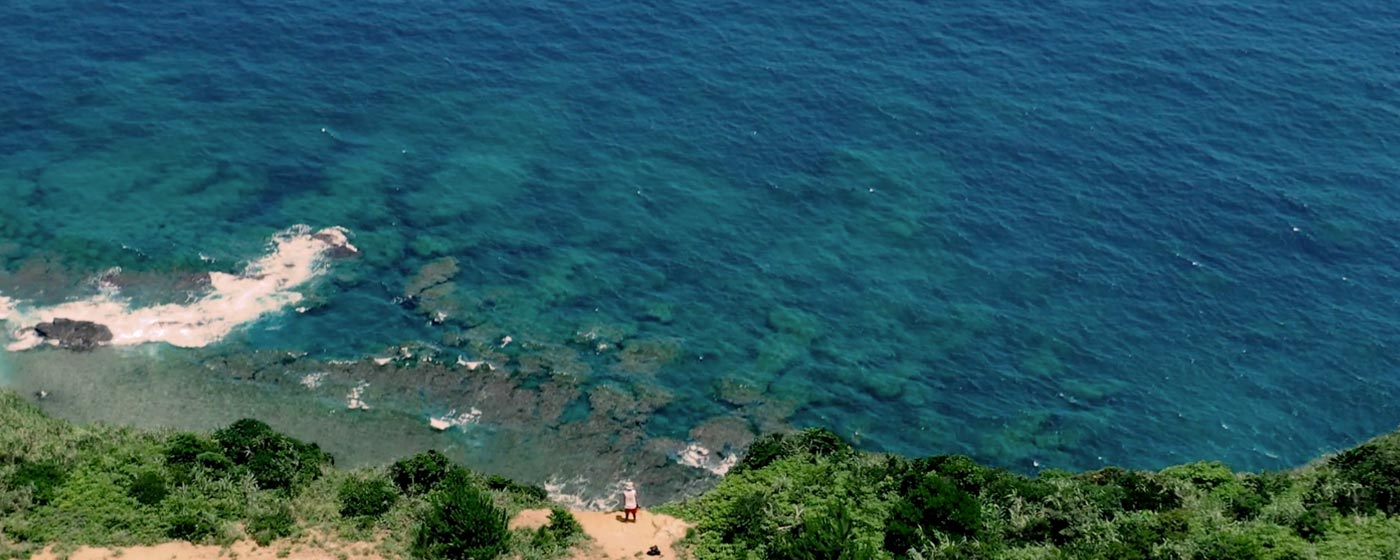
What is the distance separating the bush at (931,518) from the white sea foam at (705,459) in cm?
1777

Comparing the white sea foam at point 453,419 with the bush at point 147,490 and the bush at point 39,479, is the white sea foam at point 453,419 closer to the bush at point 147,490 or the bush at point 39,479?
the bush at point 147,490

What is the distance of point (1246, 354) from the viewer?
8219 centimetres

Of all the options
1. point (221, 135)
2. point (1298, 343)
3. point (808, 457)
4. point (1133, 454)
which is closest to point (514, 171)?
point (221, 135)

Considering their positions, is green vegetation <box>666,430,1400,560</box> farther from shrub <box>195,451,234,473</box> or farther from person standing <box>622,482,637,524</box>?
shrub <box>195,451,234,473</box>

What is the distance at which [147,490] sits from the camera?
175 feet

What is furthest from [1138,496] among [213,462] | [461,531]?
[213,462]

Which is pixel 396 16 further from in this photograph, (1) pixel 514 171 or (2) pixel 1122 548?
(2) pixel 1122 548

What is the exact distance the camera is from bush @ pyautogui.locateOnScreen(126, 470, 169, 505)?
53281mm

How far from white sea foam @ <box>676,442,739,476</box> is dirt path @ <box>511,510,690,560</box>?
485 inches

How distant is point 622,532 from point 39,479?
25.7 meters

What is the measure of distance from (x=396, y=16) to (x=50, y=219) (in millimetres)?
40162

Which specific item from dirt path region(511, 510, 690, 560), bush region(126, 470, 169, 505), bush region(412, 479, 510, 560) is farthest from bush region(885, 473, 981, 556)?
bush region(126, 470, 169, 505)

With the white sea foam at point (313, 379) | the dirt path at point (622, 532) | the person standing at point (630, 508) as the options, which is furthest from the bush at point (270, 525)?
the white sea foam at point (313, 379)

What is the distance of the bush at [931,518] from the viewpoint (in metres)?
53.0
